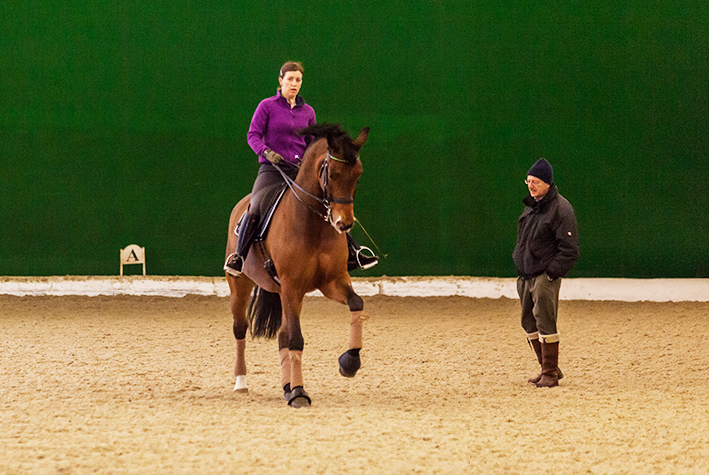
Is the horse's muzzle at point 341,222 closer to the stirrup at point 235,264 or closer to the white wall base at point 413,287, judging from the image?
the stirrup at point 235,264

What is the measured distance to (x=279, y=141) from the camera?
4938 mm

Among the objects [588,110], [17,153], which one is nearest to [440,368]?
[588,110]

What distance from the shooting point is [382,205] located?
9477mm

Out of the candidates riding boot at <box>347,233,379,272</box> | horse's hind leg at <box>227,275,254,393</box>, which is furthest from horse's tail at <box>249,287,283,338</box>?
riding boot at <box>347,233,379,272</box>

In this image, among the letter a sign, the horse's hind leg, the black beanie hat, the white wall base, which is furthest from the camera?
the letter a sign

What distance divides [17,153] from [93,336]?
3.87 m

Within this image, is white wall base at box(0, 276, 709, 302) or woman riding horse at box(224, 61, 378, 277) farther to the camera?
white wall base at box(0, 276, 709, 302)

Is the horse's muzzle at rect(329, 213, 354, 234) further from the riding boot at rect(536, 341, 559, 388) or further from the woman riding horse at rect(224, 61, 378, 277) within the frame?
the riding boot at rect(536, 341, 559, 388)

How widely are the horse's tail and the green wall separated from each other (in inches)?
172

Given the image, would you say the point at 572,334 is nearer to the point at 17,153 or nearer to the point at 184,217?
the point at 184,217

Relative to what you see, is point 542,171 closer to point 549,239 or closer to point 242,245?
point 549,239

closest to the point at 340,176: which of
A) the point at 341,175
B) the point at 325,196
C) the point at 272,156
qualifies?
the point at 341,175

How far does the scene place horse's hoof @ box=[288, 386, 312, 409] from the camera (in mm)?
4344

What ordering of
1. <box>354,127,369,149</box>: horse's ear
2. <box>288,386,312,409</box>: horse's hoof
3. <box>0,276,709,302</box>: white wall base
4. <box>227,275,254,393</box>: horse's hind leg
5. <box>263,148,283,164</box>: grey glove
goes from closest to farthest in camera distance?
<box>354,127,369,149</box>: horse's ear
<box>288,386,312,409</box>: horse's hoof
<box>263,148,283,164</box>: grey glove
<box>227,275,254,393</box>: horse's hind leg
<box>0,276,709,302</box>: white wall base
